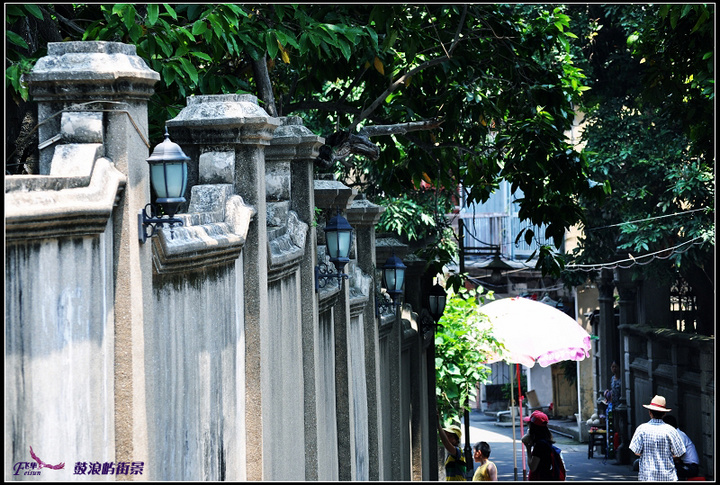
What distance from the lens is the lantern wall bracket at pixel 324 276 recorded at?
7.49 m

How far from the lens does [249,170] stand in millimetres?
5676

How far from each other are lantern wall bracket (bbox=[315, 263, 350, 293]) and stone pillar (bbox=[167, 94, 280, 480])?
1.60m

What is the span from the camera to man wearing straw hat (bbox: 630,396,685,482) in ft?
39.5

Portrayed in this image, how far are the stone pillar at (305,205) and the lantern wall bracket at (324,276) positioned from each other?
21cm

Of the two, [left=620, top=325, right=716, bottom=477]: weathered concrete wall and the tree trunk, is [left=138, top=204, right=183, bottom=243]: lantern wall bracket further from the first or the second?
[left=620, top=325, right=716, bottom=477]: weathered concrete wall

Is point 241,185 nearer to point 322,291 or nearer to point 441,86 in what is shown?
point 322,291

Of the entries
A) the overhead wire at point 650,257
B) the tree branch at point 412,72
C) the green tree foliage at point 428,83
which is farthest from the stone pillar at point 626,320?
the tree branch at point 412,72

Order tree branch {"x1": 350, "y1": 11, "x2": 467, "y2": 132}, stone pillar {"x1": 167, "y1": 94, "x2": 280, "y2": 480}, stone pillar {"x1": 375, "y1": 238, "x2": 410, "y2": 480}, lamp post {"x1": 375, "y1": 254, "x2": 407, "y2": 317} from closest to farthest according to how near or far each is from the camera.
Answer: stone pillar {"x1": 167, "y1": 94, "x2": 280, "y2": 480}, tree branch {"x1": 350, "y1": 11, "x2": 467, "y2": 132}, lamp post {"x1": 375, "y1": 254, "x2": 407, "y2": 317}, stone pillar {"x1": 375, "y1": 238, "x2": 410, "y2": 480}

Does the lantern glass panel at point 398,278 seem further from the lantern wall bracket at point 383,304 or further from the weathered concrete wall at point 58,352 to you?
the weathered concrete wall at point 58,352

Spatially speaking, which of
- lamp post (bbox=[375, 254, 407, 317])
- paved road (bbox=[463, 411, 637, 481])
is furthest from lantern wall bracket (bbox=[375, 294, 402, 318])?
paved road (bbox=[463, 411, 637, 481])

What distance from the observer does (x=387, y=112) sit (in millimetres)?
12188

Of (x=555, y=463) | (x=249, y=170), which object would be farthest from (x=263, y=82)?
(x=555, y=463)

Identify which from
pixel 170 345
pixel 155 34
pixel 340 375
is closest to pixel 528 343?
pixel 340 375

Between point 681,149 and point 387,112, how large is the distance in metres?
10.1
